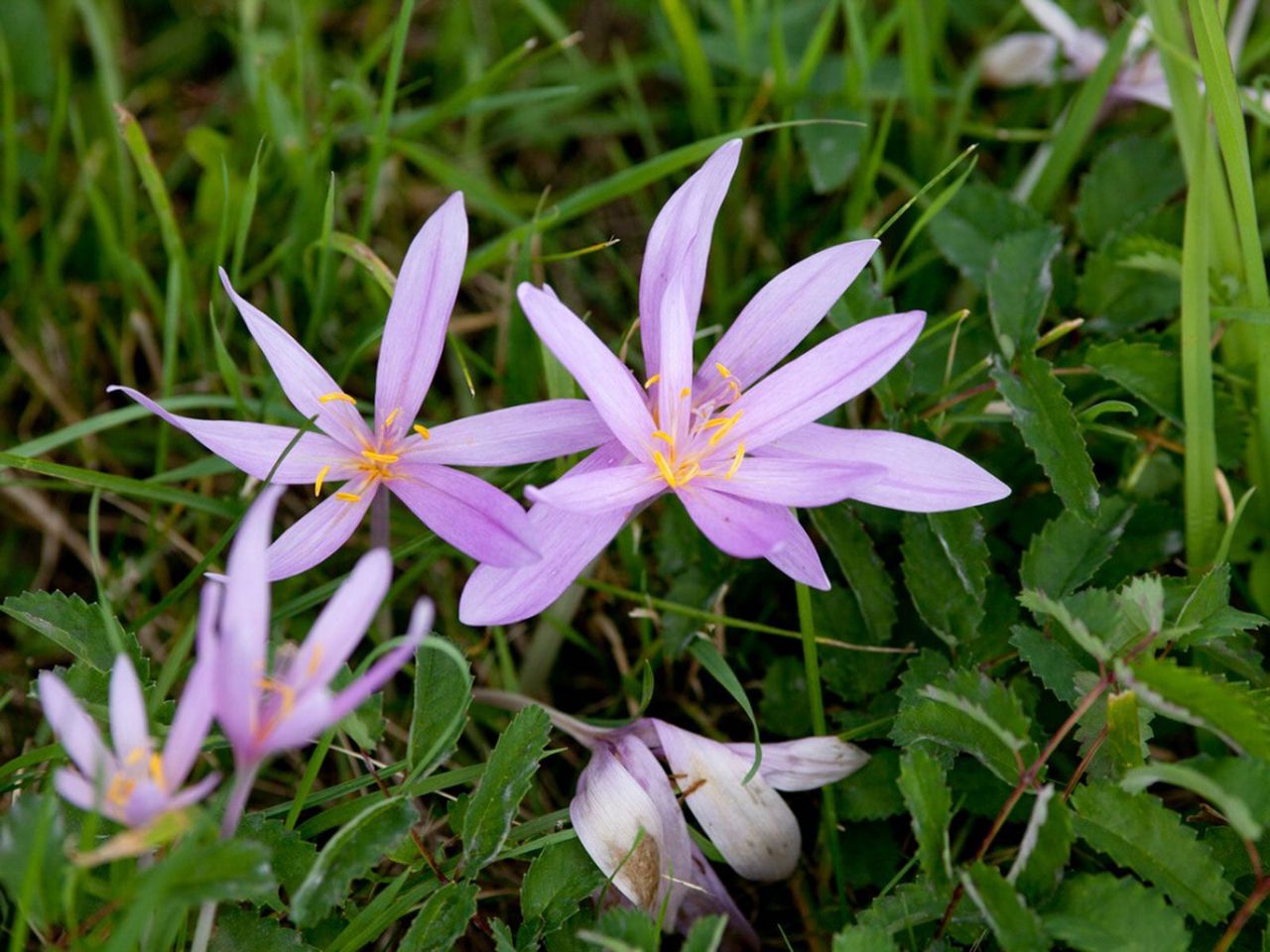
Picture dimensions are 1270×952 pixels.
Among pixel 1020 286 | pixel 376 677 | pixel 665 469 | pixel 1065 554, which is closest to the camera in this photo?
pixel 376 677

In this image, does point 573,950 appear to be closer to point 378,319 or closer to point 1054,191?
point 378,319

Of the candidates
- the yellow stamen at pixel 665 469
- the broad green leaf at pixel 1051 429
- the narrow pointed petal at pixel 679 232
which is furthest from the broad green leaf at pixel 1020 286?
the yellow stamen at pixel 665 469

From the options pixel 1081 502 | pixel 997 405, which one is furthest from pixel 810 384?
pixel 997 405

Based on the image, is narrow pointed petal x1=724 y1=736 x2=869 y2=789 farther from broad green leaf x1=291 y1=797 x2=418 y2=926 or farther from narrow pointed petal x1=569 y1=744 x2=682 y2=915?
broad green leaf x1=291 y1=797 x2=418 y2=926

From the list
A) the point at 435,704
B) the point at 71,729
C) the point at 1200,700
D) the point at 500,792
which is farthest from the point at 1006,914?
the point at 71,729

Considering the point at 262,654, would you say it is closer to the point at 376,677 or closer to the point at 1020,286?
the point at 376,677
